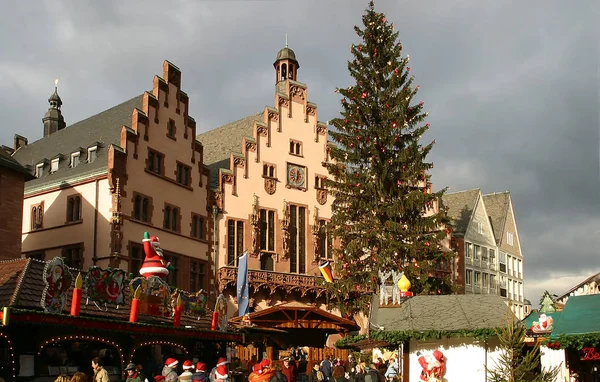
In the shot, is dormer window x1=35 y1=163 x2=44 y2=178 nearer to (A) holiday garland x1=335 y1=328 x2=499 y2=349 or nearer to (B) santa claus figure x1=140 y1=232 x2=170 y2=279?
(B) santa claus figure x1=140 y1=232 x2=170 y2=279

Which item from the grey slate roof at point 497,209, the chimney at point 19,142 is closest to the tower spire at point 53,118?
the chimney at point 19,142

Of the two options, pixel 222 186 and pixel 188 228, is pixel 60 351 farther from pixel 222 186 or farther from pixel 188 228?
pixel 222 186

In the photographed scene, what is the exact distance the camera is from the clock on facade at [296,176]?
4834 centimetres

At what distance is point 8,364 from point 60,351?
9.67ft

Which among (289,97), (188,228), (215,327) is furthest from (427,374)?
(289,97)

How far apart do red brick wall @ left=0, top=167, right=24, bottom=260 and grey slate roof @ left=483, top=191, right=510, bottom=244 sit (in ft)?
157

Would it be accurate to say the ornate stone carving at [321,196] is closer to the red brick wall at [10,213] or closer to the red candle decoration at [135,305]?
the red brick wall at [10,213]

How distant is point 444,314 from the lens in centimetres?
2217

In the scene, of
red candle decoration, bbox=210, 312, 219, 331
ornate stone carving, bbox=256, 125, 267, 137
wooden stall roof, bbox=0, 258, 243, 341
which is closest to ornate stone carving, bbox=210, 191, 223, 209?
ornate stone carving, bbox=256, 125, 267, 137

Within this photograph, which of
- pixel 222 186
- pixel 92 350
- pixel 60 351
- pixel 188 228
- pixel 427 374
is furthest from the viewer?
pixel 222 186

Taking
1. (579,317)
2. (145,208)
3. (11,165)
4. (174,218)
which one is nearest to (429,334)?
(579,317)

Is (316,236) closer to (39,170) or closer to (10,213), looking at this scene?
(39,170)

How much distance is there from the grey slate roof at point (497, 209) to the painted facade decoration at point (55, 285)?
2134 inches

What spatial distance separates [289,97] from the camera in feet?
162
